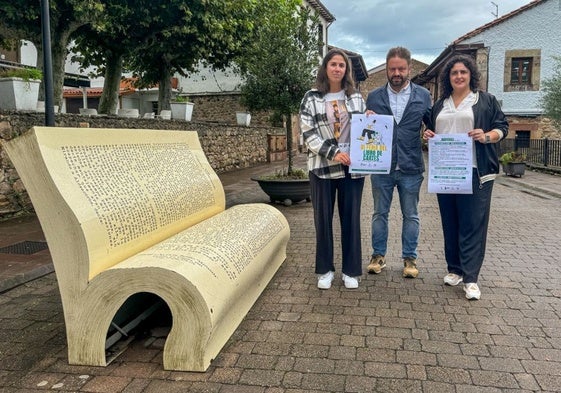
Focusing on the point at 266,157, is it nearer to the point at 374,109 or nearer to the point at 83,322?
the point at 374,109

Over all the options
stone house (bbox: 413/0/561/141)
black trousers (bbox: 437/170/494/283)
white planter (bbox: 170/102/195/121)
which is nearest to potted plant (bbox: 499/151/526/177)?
stone house (bbox: 413/0/561/141)

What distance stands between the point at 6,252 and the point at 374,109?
4.19 m

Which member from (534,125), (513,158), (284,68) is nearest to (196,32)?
(284,68)

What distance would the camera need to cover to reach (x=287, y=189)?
28.1 feet

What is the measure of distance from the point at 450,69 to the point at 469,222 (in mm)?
1212

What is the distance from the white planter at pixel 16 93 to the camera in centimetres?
706

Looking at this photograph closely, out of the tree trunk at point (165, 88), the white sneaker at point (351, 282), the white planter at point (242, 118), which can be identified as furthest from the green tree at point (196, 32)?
the white sneaker at point (351, 282)

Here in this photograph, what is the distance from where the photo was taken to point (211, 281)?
2635 millimetres

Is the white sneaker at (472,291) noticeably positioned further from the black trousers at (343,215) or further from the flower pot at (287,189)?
the flower pot at (287,189)

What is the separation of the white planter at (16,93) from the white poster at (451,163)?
6.29 m

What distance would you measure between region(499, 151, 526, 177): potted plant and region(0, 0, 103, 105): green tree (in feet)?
43.2

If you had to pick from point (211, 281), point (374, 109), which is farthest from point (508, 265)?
point (211, 281)

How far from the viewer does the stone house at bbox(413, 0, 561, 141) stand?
76.8 ft

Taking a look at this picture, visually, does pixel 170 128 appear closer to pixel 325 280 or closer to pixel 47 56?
pixel 47 56
